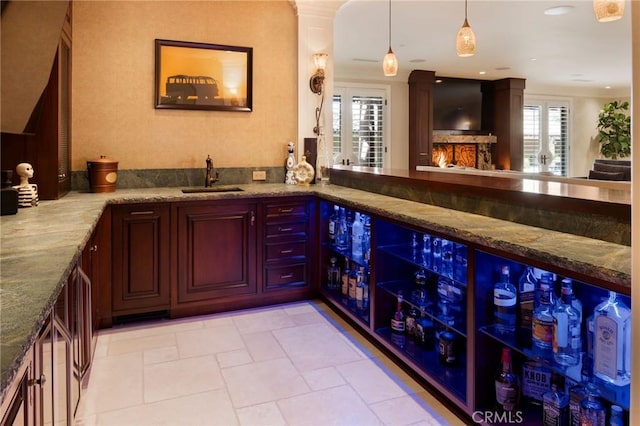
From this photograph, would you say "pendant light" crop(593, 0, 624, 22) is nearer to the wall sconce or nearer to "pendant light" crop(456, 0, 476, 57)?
"pendant light" crop(456, 0, 476, 57)

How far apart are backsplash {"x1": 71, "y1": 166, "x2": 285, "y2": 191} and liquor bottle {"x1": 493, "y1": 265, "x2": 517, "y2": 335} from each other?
2.61 meters

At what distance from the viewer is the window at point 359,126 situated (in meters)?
8.25

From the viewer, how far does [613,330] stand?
147 cm

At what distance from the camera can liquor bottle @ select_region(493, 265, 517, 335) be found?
1901 mm

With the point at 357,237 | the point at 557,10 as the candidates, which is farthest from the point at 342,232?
the point at 557,10

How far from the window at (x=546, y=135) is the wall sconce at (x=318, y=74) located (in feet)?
23.3

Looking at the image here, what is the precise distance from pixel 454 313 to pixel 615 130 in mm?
10149

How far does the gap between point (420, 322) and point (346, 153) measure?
233 inches

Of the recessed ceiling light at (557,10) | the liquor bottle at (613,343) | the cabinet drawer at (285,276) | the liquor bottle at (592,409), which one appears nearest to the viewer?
the liquor bottle at (613,343)

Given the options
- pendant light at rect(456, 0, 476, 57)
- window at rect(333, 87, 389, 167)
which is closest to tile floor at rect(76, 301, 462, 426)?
pendant light at rect(456, 0, 476, 57)

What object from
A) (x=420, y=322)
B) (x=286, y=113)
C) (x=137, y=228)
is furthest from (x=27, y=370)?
(x=286, y=113)

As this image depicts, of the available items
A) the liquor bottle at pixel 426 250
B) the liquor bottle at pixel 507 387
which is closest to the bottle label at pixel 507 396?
the liquor bottle at pixel 507 387

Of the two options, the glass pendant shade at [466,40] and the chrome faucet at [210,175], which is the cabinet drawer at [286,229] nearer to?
the chrome faucet at [210,175]

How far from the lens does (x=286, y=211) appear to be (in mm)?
3598
